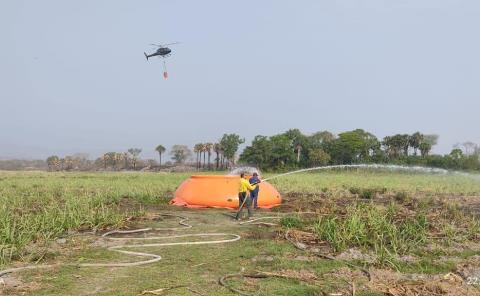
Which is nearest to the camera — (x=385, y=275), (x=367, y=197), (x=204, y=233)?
(x=385, y=275)

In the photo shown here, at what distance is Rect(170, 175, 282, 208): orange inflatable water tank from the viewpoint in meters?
14.6

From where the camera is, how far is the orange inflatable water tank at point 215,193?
576 inches

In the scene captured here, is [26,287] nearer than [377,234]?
Yes

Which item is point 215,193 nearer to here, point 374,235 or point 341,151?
point 374,235

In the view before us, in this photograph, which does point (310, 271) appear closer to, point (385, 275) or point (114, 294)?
point (385, 275)

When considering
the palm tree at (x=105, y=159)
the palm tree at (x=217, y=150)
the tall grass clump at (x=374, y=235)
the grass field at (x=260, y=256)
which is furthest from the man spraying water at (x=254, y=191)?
the palm tree at (x=105, y=159)

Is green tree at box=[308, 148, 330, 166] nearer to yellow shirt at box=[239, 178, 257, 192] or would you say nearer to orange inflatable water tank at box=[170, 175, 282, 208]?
orange inflatable water tank at box=[170, 175, 282, 208]

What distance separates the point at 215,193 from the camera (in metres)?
14.7

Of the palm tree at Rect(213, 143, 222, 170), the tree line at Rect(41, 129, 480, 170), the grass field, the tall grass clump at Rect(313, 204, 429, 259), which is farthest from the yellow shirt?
the palm tree at Rect(213, 143, 222, 170)

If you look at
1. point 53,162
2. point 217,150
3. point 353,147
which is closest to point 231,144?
point 217,150

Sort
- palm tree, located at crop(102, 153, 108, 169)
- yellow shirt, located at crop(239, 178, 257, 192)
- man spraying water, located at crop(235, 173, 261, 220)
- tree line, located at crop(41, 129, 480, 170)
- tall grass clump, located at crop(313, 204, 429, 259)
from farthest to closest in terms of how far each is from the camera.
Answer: palm tree, located at crop(102, 153, 108, 169)
tree line, located at crop(41, 129, 480, 170)
yellow shirt, located at crop(239, 178, 257, 192)
man spraying water, located at crop(235, 173, 261, 220)
tall grass clump, located at crop(313, 204, 429, 259)

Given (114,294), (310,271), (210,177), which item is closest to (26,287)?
(114,294)

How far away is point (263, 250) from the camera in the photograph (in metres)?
7.99

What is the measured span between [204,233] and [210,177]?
216 inches
